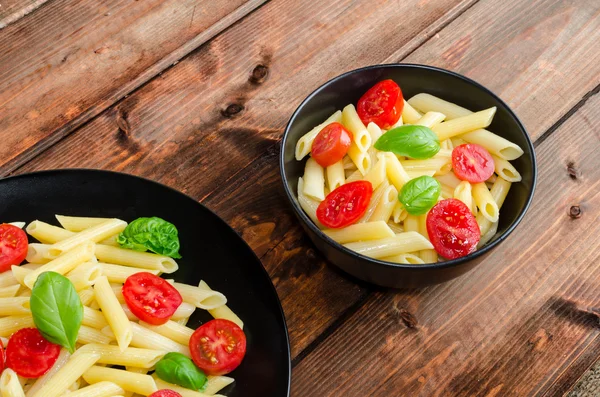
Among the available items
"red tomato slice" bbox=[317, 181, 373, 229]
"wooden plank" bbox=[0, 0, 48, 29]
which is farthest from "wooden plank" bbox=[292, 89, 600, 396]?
"wooden plank" bbox=[0, 0, 48, 29]

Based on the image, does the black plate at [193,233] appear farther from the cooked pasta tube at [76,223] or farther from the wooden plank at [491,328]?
the wooden plank at [491,328]

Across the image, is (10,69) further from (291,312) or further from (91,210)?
(291,312)

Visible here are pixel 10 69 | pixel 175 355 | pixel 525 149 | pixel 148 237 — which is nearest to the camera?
pixel 175 355

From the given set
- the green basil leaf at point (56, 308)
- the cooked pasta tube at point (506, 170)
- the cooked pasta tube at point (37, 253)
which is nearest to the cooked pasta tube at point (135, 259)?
the cooked pasta tube at point (37, 253)

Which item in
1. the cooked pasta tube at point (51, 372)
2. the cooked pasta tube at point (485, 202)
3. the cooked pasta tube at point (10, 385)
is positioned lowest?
the cooked pasta tube at point (485, 202)

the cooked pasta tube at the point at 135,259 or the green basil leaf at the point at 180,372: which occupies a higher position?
the cooked pasta tube at the point at 135,259

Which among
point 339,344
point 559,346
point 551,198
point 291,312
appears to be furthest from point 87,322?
point 551,198

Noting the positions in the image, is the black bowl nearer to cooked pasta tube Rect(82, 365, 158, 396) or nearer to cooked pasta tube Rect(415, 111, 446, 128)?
cooked pasta tube Rect(415, 111, 446, 128)

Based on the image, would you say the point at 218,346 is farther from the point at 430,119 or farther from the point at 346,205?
the point at 430,119
